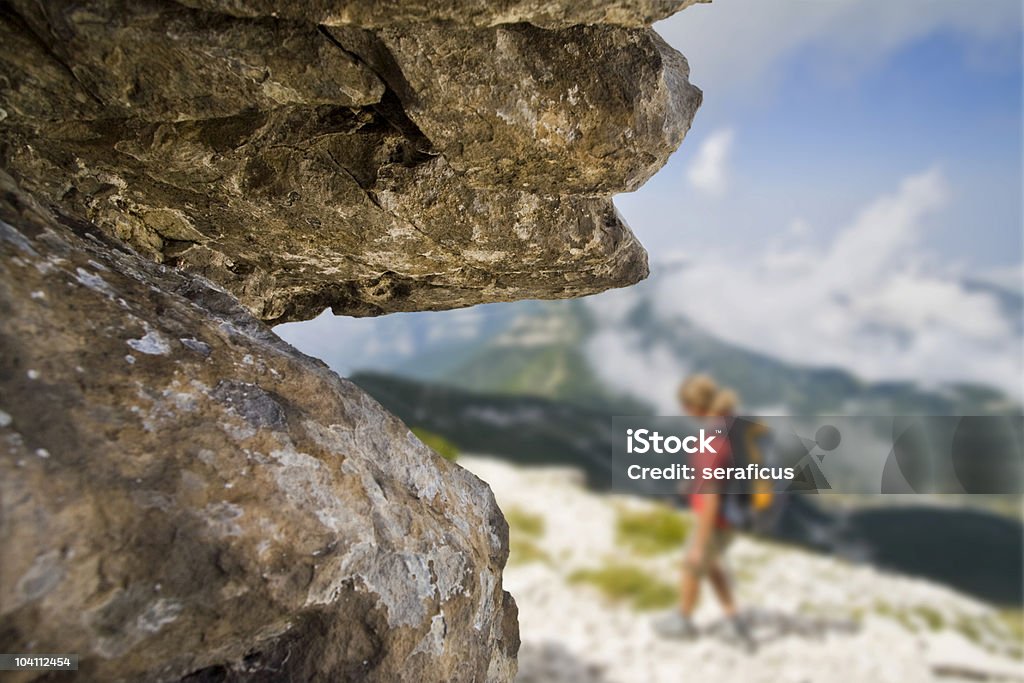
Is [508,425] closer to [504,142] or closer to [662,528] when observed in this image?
[662,528]

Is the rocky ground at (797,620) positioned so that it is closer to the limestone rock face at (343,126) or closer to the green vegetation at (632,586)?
the green vegetation at (632,586)

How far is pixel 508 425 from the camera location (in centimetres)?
1623

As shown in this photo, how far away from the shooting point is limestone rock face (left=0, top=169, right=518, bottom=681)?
2914mm

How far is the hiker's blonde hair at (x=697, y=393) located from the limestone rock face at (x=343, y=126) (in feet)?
6.43

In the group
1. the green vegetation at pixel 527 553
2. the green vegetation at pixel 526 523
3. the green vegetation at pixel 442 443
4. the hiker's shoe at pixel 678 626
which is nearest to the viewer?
the hiker's shoe at pixel 678 626

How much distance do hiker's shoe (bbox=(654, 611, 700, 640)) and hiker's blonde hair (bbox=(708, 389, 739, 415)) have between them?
10.3ft

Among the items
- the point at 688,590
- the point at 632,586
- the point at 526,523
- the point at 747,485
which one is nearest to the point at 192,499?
the point at 747,485

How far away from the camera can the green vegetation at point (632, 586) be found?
8.74 metres

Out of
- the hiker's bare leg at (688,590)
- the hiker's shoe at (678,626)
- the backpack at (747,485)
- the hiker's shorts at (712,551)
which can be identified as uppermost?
the backpack at (747,485)

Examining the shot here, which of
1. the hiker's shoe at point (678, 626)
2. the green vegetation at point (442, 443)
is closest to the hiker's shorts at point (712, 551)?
the hiker's shoe at point (678, 626)

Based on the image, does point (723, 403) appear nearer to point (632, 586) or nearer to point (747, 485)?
point (747, 485)

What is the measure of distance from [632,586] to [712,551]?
Answer: 1660 mm

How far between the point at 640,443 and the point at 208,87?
5.75 metres

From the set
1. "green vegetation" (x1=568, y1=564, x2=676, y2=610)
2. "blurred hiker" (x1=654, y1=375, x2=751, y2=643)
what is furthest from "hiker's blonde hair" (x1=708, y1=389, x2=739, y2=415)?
"green vegetation" (x1=568, y1=564, x2=676, y2=610)
